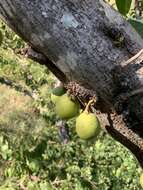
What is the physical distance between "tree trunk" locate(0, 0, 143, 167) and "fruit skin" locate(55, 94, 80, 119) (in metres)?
0.06

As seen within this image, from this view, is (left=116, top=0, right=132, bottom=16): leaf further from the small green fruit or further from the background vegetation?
the small green fruit

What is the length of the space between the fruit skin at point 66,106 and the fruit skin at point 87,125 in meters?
0.02

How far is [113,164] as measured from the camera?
4484mm

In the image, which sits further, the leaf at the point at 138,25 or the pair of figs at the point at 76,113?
the leaf at the point at 138,25

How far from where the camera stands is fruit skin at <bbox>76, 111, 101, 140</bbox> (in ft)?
3.67

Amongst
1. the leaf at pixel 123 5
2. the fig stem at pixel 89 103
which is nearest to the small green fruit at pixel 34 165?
the leaf at pixel 123 5

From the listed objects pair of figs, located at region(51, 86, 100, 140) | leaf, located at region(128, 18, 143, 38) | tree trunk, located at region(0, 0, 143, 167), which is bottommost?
pair of figs, located at region(51, 86, 100, 140)

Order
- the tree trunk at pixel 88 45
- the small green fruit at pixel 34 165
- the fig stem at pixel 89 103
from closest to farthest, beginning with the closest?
the tree trunk at pixel 88 45, the fig stem at pixel 89 103, the small green fruit at pixel 34 165

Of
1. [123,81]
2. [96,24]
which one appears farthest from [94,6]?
[123,81]

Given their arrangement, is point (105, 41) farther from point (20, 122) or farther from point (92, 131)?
point (20, 122)

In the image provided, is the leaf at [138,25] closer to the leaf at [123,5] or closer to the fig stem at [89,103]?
the leaf at [123,5]

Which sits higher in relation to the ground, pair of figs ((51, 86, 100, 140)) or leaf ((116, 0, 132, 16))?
leaf ((116, 0, 132, 16))

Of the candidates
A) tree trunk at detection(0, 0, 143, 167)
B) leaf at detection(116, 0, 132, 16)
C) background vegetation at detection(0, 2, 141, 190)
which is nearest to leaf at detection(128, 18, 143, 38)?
leaf at detection(116, 0, 132, 16)

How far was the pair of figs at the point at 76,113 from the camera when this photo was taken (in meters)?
1.12
